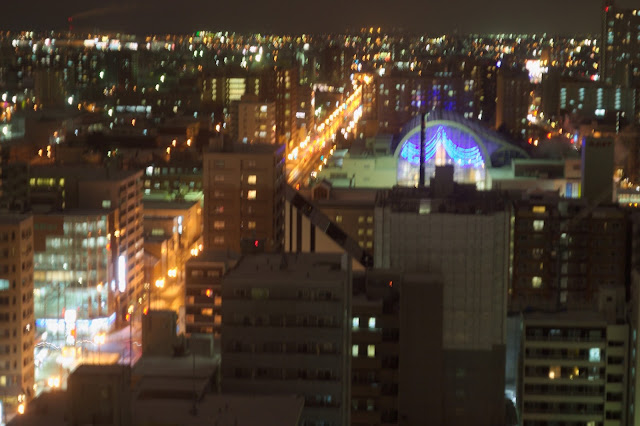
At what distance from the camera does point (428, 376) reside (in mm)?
5789

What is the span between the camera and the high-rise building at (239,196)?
32.0 ft

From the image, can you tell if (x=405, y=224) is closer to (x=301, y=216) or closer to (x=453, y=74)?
(x=301, y=216)

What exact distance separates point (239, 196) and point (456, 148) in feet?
22.4

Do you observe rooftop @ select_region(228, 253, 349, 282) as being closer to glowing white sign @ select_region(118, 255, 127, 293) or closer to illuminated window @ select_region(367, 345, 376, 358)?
illuminated window @ select_region(367, 345, 376, 358)

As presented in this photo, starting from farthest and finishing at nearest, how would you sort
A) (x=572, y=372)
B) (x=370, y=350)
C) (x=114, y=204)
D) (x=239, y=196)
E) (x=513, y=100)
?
(x=513, y=100) < (x=114, y=204) < (x=239, y=196) < (x=572, y=372) < (x=370, y=350)

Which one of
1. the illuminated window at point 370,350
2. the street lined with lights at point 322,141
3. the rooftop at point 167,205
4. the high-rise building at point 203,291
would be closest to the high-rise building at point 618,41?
the street lined with lights at point 322,141

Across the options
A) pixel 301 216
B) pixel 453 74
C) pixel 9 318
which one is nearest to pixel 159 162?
pixel 301 216

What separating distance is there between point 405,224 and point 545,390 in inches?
43.1

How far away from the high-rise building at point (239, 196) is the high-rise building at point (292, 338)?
471 centimetres

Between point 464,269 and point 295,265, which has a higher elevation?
point 295,265

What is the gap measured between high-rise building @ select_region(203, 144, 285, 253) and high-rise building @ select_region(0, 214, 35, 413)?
161 centimetres

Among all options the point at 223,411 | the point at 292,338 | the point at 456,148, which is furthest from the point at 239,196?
the point at 456,148

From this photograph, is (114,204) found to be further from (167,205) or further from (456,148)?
(456,148)

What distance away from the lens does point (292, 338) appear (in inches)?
194
